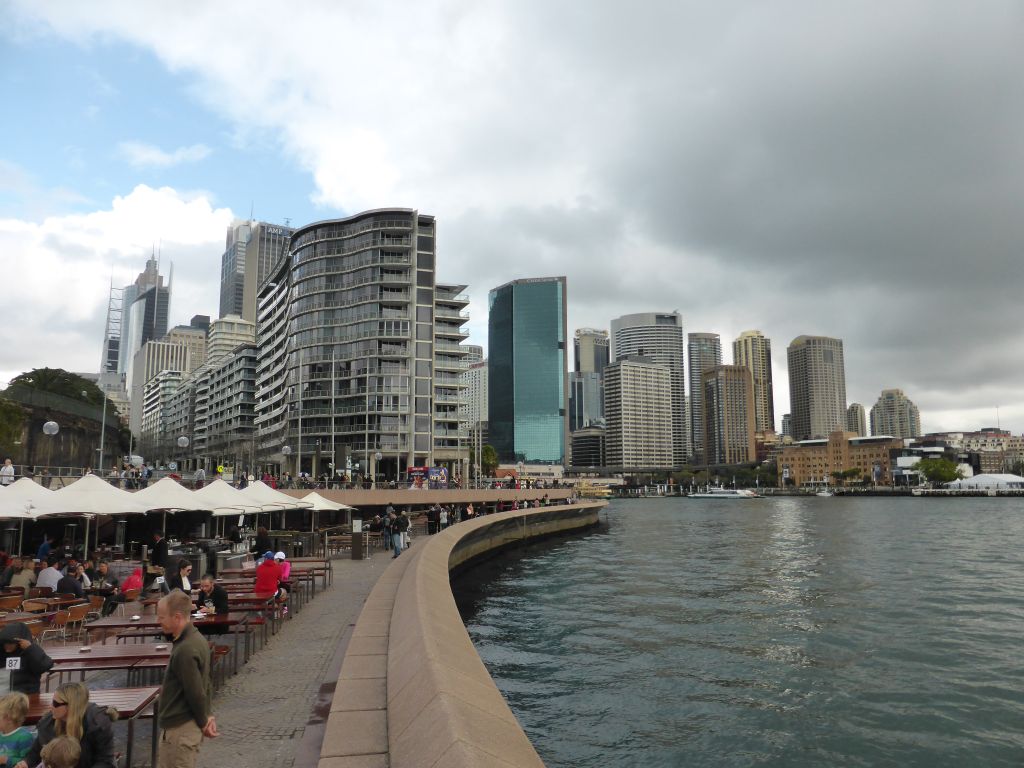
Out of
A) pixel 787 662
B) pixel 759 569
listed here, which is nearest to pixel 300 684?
pixel 787 662

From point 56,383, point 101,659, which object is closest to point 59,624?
point 101,659

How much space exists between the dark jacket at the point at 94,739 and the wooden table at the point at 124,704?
2.60 ft

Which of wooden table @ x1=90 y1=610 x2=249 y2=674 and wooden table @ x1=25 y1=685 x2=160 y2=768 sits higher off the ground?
wooden table @ x1=25 y1=685 x2=160 y2=768

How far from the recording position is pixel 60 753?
16.4 feet

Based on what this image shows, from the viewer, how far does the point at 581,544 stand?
53.6 metres

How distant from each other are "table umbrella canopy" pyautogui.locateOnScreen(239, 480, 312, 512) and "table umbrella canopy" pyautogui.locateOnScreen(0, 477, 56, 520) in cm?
667

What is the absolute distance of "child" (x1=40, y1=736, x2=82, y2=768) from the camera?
4961 millimetres

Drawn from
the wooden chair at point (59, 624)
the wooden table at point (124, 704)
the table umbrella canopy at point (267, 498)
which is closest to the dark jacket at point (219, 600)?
the wooden chair at point (59, 624)

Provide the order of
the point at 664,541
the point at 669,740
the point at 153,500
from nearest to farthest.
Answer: the point at 669,740 → the point at 153,500 → the point at 664,541

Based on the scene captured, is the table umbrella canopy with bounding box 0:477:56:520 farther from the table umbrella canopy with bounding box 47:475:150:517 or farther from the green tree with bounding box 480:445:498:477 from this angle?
the green tree with bounding box 480:445:498:477

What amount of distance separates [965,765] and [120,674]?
13.1 metres

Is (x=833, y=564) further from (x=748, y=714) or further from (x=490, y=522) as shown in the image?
(x=748, y=714)

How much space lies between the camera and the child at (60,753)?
4961 millimetres

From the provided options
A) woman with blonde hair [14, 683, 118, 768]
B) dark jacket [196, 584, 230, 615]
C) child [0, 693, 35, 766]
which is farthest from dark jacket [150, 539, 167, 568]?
woman with blonde hair [14, 683, 118, 768]
